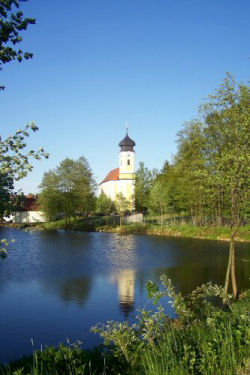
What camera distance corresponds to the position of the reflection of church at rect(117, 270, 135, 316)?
16.6 meters

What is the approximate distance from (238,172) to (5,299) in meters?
12.1

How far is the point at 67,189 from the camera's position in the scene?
228 feet

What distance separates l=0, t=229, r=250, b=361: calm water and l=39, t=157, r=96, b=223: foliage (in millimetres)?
27657

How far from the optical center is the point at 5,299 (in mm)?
18125

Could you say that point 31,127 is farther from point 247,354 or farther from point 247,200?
point 247,200

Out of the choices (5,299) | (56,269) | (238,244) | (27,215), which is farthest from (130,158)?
(5,299)

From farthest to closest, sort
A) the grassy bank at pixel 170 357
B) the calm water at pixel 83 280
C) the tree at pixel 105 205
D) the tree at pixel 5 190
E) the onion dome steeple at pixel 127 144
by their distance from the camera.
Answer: the onion dome steeple at pixel 127 144 → the tree at pixel 105 205 → the calm water at pixel 83 280 → the tree at pixel 5 190 → the grassy bank at pixel 170 357

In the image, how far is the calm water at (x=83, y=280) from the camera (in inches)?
543

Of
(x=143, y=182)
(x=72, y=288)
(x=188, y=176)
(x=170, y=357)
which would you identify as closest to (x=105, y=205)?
(x=143, y=182)

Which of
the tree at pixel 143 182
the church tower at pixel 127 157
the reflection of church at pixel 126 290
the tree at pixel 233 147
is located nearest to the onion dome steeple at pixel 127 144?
the church tower at pixel 127 157

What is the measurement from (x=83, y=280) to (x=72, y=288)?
228cm

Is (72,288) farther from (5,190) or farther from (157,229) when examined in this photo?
(157,229)

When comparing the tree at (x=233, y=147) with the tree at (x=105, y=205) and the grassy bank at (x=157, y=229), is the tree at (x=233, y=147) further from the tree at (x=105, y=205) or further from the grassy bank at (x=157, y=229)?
the tree at (x=105, y=205)

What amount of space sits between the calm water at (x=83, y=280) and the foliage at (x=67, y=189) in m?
27.7
